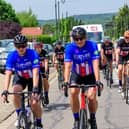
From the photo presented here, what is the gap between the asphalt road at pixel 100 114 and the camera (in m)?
11.4

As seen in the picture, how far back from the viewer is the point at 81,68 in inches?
370

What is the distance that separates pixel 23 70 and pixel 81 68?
0.98m

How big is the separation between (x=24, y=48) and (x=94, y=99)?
143cm

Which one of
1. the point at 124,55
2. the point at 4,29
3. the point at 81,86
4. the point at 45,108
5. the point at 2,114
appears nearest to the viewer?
the point at 81,86

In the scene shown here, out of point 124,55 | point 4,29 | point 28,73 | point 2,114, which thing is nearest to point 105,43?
point 124,55

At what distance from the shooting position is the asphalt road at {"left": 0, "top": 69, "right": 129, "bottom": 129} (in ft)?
37.5

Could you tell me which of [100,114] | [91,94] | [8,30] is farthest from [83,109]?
[8,30]

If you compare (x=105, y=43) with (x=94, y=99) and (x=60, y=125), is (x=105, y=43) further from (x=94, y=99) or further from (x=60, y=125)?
(x=94, y=99)

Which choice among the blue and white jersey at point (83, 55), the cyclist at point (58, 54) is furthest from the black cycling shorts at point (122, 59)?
the blue and white jersey at point (83, 55)

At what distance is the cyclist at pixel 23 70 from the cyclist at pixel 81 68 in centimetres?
53

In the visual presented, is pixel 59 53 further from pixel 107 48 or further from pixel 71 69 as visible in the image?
pixel 71 69

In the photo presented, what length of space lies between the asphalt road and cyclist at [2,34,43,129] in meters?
1.99

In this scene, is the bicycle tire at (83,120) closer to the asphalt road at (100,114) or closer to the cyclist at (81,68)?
the cyclist at (81,68)

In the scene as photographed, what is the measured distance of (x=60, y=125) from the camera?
11.5 m
